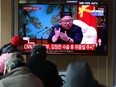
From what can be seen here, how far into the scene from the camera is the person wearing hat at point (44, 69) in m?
3.61

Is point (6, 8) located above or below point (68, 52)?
above

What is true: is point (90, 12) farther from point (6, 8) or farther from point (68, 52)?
point (6, 8)

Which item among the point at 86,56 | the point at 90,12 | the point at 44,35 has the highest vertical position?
the point at 90,12

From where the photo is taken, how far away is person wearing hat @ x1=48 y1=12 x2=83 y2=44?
6.03 metres

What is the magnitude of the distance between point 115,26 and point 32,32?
5.26 ft

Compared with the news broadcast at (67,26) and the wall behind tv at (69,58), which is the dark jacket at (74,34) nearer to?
the news broadcast at (67,26)

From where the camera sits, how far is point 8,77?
2373 mm

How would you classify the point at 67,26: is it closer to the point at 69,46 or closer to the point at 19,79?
the point at 69,46

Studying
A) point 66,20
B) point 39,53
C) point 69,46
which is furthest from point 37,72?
point 66,20

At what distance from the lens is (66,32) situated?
6043mm

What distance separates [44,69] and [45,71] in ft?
0.10

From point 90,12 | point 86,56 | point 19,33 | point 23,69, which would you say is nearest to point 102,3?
point 90,12

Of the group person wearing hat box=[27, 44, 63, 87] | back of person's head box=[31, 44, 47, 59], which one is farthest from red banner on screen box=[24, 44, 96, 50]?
person wearing hat box=[27, 44, 63, 87]

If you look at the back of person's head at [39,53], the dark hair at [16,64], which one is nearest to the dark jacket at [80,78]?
the dark hair at [16,64]
